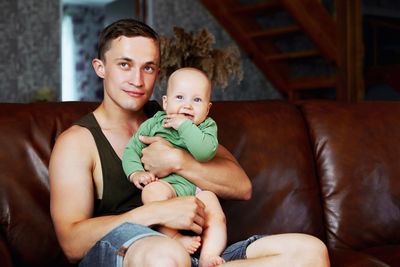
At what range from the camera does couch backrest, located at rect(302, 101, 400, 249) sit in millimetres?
1952

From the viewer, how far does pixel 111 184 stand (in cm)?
149

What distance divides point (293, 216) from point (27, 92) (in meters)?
3.56

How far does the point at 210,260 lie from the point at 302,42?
463 cm

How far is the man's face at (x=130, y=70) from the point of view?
1.52 meters

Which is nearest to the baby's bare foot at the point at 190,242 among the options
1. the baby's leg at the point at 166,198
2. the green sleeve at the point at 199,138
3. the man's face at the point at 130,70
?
the baby's leg at the point at 166,198

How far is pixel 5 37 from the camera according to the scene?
4594mm

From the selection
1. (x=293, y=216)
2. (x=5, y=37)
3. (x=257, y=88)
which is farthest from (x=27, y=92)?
(x=293, y=216)

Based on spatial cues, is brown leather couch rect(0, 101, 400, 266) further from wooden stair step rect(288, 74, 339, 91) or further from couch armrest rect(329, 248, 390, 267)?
wooden stair step rect(288, 74, 339, 91)

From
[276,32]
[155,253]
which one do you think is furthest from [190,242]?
[276,32]

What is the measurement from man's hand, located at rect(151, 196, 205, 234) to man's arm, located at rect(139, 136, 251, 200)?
16cm

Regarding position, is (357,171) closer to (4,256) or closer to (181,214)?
(181,214)

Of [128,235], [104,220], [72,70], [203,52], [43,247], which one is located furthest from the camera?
[72,70]

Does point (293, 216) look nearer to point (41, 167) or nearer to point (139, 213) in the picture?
point (139, 213)

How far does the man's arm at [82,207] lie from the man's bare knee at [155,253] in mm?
115
